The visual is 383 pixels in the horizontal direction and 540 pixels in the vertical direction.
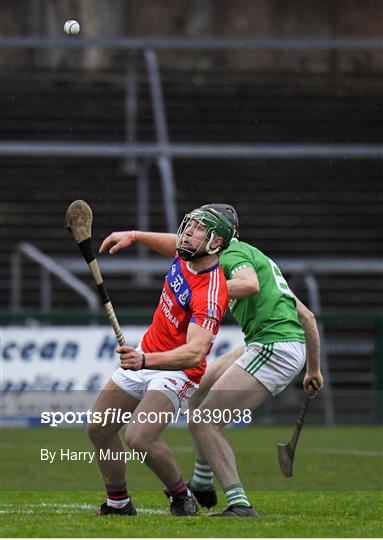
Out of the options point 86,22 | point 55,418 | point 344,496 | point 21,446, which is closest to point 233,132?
point 86,22

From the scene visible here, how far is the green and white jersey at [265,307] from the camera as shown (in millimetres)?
8695

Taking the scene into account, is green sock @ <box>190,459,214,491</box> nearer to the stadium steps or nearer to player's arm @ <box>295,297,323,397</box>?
player's arm @ <box>295,297,323,397</box>

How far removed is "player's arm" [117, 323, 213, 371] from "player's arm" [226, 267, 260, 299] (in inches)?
19.8

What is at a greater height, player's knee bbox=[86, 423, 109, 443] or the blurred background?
player's knee bbox=[86, 423, 109, 443]

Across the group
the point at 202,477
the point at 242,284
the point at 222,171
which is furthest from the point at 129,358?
the point at 222,171

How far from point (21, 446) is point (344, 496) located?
180 inches

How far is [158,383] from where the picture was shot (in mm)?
8133

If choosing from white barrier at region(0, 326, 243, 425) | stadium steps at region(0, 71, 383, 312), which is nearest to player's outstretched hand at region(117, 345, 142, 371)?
white barrier at region(0, 326, 243, 425)

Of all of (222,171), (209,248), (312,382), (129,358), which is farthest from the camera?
(222,171)

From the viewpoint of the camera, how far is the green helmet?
802 centimetres

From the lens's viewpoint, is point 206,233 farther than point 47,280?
No

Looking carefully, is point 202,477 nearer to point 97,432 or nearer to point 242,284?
point 97,432

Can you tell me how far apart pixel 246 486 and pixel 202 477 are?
203 centimetres

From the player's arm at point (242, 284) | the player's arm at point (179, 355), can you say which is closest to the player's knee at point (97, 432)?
the player's arm at point (179, 355)
